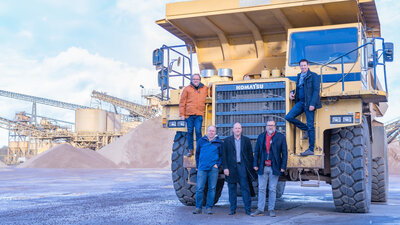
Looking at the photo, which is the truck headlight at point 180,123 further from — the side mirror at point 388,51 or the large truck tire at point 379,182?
the large truck tire at point 379,182

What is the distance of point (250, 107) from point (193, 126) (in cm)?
115

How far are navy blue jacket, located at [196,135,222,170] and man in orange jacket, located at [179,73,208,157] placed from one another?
498 millimetres

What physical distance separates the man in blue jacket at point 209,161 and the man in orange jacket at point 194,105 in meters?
0.52

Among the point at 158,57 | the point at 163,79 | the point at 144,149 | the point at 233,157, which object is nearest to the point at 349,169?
the point at 233,157

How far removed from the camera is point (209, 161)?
895cm

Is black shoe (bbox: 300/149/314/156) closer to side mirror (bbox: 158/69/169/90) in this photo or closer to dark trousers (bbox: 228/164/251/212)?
dark trousers (bbox: 228/164/251/212)

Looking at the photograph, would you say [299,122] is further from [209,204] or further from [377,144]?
[377,144]

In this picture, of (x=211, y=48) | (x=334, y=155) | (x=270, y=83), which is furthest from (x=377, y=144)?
(x=211, y=48)

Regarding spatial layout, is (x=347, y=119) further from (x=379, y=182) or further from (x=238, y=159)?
(x=379, y=182)

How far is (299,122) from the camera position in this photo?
877cm

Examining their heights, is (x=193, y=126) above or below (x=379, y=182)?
above

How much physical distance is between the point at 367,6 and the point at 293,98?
266 cm

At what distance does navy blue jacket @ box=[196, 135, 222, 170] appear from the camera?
29.3 feet

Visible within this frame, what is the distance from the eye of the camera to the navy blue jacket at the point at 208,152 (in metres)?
8.95
